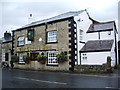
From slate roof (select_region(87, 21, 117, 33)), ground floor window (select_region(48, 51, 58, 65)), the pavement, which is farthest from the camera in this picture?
slate roof (select_region(87, 21, 117, 33))

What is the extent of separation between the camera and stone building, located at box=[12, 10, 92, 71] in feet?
55.7

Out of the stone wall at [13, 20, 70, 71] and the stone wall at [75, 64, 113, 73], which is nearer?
the stone wall at [75, 64, 113, 73]

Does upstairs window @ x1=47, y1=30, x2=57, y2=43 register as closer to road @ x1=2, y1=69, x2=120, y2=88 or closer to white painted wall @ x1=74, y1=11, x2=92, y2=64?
white painted wall @ x1=74, y1=11, x2=92, y2=64

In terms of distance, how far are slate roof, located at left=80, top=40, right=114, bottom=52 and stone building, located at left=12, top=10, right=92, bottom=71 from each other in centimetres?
82

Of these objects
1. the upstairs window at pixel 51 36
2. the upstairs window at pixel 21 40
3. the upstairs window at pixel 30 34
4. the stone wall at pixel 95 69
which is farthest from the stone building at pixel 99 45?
the upstairs window at pixel 21 40

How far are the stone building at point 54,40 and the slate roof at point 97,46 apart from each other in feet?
2.70

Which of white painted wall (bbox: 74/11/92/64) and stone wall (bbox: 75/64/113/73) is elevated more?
white painted wall (bbox: 74/11/92/64)

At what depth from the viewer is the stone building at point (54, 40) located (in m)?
17.0

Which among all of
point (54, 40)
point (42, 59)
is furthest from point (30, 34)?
point (42, 59)

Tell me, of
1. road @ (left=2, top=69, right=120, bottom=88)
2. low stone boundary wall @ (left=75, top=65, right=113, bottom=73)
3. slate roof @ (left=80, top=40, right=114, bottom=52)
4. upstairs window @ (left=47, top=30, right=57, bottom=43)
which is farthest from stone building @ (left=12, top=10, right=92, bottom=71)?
road @ (left=2, top=69, right=120, bottom=88)

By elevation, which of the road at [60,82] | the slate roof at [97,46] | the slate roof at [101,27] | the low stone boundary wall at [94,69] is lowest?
the road at [60,82]

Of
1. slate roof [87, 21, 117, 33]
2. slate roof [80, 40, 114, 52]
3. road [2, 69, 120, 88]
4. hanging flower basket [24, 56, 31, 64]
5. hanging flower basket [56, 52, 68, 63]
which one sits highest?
slate roof [87, 21, 117, 33]

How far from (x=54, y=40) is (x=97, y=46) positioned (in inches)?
195

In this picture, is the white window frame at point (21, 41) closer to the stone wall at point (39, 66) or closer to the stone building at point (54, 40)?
the stone building at point (54, 40)
